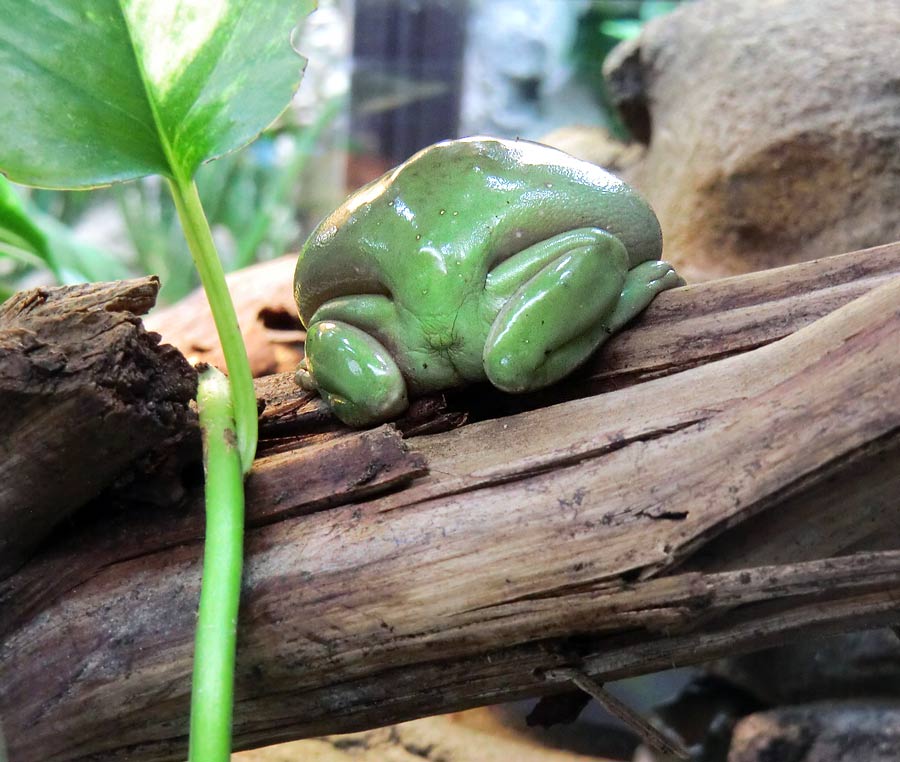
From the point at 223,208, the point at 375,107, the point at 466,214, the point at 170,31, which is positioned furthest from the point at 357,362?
the point at 223,208

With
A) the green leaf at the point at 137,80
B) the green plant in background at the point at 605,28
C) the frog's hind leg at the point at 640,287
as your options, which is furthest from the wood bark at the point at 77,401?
the green plant in background at the point at 605,28

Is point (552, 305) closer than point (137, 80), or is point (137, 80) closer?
point (137, 80)

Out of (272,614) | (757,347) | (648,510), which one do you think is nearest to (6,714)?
(272,614)

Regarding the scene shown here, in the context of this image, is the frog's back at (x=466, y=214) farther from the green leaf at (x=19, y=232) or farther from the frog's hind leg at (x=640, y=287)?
the green leaf at (x=19, y=232)

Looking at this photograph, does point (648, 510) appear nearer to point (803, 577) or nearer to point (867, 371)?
point (803, 577)

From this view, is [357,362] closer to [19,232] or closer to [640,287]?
[640,287]
